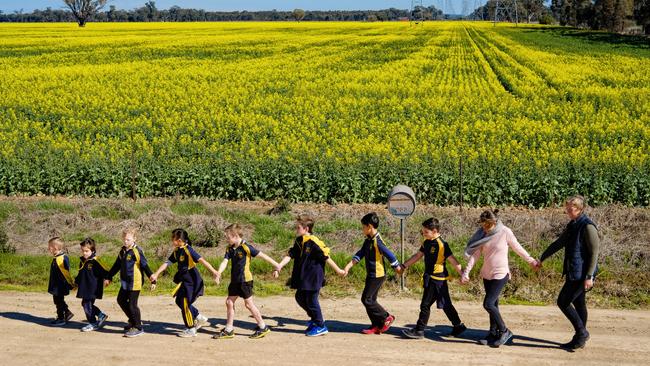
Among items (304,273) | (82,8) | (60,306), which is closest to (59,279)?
(60,306)

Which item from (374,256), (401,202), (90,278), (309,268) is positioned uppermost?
(401,202)

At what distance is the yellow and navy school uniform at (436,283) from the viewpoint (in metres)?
9.22

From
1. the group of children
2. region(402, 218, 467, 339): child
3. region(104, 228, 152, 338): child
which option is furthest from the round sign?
region(104, 228, 152, 338): child

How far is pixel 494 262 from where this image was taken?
9023mm

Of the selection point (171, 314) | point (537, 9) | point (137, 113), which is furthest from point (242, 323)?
point (537, 9)

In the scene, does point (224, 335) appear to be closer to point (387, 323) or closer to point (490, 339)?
point (387, 323)

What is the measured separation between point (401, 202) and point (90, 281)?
4439 mm

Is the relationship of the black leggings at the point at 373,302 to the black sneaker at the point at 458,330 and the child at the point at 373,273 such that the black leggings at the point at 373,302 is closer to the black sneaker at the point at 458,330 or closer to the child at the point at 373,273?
the child at the point at 373,273

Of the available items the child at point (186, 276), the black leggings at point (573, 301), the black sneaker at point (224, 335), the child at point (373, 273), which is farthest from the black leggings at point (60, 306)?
the black leggings at point (573, 301)

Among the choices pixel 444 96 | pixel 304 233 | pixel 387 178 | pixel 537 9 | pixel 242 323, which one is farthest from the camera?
pixel 537 9

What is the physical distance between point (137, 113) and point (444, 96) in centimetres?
1274

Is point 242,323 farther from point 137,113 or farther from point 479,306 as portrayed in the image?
point 137,113

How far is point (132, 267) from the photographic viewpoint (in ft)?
31.0

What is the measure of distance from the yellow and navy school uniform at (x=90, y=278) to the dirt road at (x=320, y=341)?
492 millimetres
